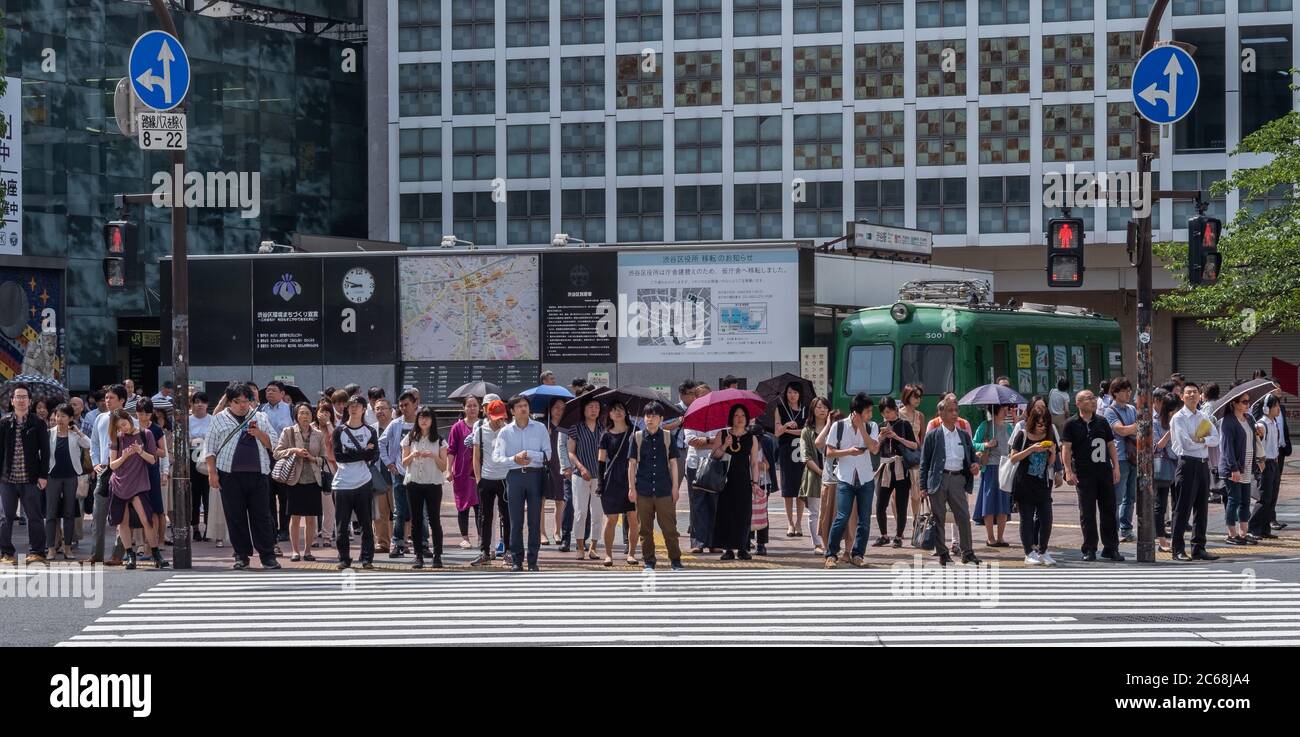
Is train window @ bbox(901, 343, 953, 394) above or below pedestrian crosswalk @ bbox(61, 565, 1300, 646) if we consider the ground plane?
above

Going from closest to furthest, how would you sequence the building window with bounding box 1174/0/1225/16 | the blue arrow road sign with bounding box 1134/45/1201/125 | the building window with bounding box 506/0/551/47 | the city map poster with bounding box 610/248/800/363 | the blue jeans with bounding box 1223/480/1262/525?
the blue arrow road sign with bounding box 1134/45/1201/125
the blue jeans with bounding box 1223/480/1262/525
the city map poster with bounding box 610/248/800/363
the building window with bounding box 1174/0/1225/16
the building window with bounding box 506/0/551/47

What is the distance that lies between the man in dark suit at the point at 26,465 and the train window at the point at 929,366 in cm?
1483

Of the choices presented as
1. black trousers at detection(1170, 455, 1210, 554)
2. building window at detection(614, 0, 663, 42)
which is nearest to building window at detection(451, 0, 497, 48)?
building window at detection(614, 0, 663, 42)

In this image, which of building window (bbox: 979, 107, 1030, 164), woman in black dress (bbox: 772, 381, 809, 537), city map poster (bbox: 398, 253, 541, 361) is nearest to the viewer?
woman in black dress (bbox: 772, 381, 809, 537)

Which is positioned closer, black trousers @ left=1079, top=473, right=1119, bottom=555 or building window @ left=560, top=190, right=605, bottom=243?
black trousers @ left=1079, top=473, right=1119, bottom=555

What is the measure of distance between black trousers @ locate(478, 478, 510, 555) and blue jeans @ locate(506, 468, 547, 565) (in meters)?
0.28

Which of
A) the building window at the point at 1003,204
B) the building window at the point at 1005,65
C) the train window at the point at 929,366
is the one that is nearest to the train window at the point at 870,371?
the train window at the point at 929,366

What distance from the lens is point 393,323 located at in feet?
103

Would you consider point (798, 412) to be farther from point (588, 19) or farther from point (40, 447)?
point (588, 19)

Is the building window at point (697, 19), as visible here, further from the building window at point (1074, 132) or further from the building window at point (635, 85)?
the building window at point (1074, 132)

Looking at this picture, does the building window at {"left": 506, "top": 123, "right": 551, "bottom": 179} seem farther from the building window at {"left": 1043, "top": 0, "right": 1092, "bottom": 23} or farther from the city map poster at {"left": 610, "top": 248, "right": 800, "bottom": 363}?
the city map poster at {"left": 610, "top": 248, "right": 800, "bottom": 363}

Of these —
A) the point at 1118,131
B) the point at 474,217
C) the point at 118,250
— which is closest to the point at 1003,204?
the point at 1118,131

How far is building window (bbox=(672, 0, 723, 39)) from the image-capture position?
5800cm

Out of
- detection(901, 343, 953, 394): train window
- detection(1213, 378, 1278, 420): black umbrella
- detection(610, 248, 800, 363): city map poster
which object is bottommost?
detection(1213, 378, 1278, 420): black umbrella
